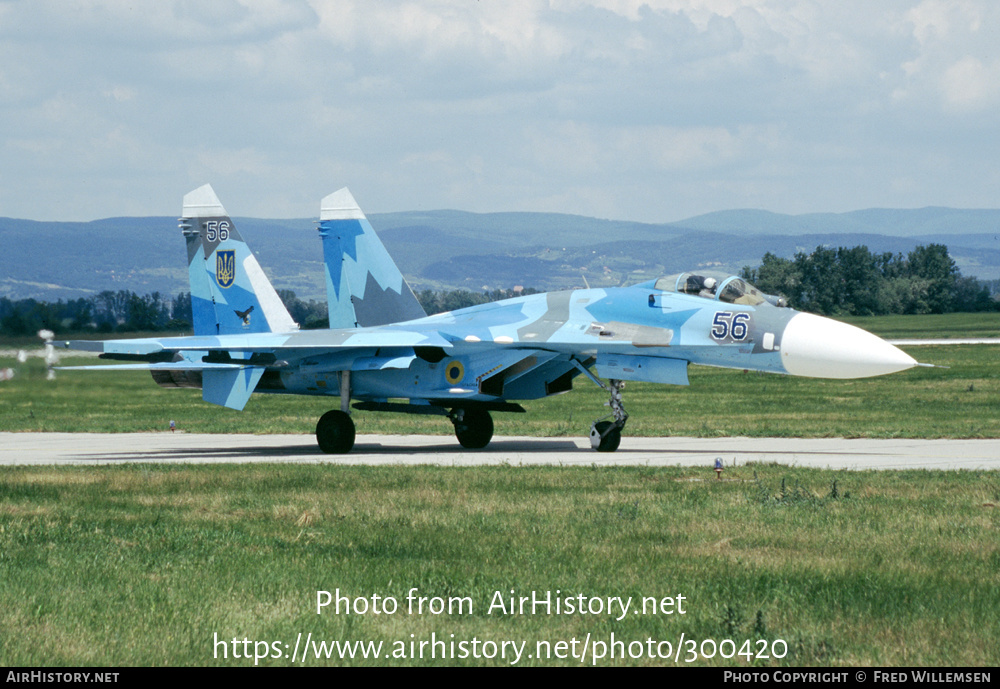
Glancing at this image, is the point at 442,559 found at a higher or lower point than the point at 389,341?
lower

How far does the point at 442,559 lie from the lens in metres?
10.4

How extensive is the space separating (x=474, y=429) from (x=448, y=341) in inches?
98.0

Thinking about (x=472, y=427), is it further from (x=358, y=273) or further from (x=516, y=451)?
(x=358, y=273)

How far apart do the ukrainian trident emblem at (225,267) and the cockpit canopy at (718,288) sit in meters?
8.95

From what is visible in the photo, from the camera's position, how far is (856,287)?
121000mm

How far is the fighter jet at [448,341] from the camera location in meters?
19.2

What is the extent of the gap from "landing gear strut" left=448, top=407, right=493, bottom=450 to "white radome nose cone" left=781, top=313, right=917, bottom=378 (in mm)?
6398

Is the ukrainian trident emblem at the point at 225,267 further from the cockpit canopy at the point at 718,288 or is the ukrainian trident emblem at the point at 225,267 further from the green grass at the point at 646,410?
the cockpit canopy at the point at 718,288

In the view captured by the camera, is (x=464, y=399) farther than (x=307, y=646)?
Yes

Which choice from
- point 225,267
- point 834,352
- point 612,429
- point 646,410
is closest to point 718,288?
point 834,352
